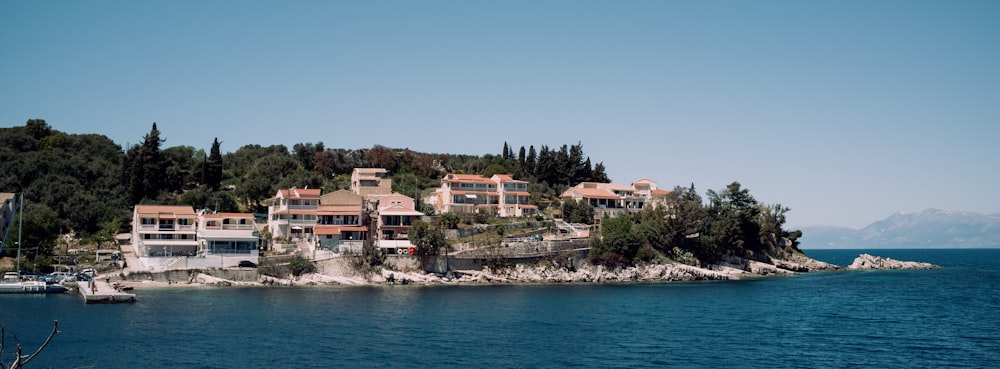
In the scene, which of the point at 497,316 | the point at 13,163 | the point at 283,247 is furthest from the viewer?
the point at 13,163

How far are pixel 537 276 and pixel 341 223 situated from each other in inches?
787

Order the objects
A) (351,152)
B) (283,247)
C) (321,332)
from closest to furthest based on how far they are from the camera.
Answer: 1. (321,332)
2. (283,247)
3. (351,152)

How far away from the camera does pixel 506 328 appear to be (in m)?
43.3

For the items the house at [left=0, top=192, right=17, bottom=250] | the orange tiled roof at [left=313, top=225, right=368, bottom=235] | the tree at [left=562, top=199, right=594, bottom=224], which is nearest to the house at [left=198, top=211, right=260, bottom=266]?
the orange tiled roof at [left=313, top=225, right=368, bottom=235]

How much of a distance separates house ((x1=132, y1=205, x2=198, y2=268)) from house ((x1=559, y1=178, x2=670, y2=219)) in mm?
41041

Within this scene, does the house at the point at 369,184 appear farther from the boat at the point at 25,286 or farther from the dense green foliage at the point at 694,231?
the boat at the point at 25,286

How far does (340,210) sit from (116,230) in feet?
70.8

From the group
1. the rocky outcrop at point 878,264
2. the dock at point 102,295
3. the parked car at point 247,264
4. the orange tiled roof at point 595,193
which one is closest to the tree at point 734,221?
the orange tiled roof at point 595,193

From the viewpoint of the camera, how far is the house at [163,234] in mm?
68062

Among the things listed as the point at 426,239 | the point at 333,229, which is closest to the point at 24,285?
the point at 333,229

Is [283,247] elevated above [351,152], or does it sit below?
below

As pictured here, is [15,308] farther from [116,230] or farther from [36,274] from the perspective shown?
[116,230]

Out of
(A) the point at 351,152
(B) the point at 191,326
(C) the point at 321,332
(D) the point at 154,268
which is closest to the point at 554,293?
(C) the point at 321,332

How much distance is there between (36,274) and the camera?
63688mm
